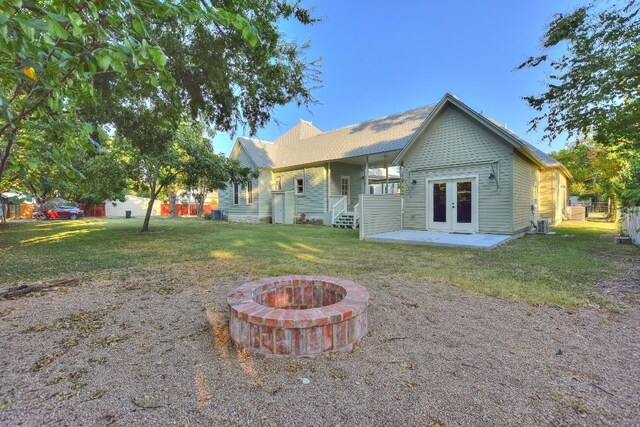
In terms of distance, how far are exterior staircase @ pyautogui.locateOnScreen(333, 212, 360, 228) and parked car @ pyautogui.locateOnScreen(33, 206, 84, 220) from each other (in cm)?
2137

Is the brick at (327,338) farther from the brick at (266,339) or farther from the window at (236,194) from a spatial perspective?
the window at (236,194)

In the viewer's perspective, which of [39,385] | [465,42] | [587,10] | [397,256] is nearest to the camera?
[39,385]

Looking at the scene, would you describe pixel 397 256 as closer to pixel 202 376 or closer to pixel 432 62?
pixel 202 376

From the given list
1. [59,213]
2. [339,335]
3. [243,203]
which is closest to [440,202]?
[339,335]

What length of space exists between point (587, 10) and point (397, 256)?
8.11 meters

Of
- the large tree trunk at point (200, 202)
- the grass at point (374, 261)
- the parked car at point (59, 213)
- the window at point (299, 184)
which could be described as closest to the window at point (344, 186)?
the window at point (299, 184)

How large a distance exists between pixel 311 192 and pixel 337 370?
1567 centimetres

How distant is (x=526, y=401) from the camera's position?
2117 mm

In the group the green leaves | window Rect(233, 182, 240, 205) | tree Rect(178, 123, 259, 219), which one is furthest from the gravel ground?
window Rect(233, 182, 240, 205)

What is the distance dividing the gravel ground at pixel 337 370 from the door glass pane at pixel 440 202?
7961mm

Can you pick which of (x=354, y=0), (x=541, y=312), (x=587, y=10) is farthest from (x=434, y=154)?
(x=541, y=312)

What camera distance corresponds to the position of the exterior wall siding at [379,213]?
1104cm

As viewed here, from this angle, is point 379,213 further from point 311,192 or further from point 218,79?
point 218,79

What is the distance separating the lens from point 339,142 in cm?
1794
